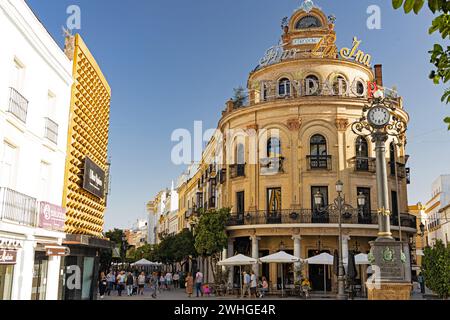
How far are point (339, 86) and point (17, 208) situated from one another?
23.4m

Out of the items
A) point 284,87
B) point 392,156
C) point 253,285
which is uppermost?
point 284,87

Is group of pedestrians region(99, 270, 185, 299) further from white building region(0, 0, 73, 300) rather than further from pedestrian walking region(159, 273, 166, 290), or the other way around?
white building region(0, 0, 73, 300)

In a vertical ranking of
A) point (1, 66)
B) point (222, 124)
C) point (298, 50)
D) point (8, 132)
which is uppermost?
point (298, 50)

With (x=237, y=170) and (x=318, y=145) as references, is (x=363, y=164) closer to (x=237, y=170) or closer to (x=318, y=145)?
(x=318, y=145)

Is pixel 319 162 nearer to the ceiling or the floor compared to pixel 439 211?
nearer to the floor

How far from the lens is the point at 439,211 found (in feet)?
207

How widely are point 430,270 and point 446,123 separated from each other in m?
18.3

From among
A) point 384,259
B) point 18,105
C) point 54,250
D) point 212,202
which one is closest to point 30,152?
point 18,105

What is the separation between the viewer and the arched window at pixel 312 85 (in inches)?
1206
